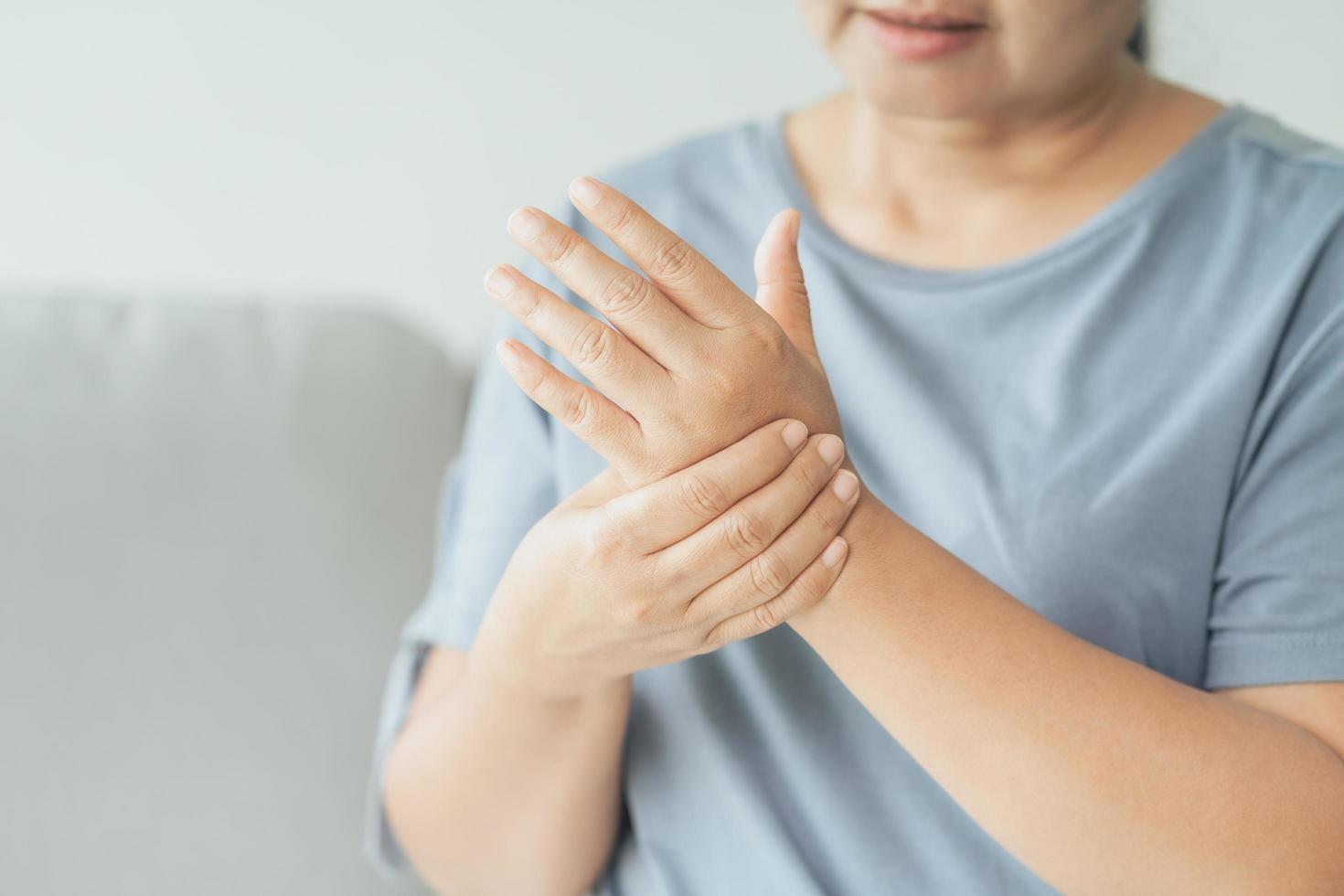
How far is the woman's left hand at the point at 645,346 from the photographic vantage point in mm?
632

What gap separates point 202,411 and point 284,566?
0.16 meters

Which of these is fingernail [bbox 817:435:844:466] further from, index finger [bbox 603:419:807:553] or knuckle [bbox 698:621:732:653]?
knuckle [bbox 698:621:732:653]

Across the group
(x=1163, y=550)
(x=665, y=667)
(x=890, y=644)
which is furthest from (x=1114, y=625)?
(x=665, y=667)

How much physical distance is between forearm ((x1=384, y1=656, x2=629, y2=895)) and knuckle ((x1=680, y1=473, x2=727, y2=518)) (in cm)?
22

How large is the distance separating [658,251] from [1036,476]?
1.03 ft

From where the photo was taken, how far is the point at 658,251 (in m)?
0.64

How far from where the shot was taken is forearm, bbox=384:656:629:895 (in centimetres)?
85

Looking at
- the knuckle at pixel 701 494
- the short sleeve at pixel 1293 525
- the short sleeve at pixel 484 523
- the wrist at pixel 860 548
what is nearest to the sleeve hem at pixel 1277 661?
the short sleeve at pixel 1293 525

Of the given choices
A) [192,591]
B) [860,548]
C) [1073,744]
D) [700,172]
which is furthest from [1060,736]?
[192,591]

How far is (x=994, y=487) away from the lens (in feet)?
2.69

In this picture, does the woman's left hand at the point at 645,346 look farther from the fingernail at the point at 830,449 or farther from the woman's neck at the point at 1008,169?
the woman's neck at the point at 1008,169

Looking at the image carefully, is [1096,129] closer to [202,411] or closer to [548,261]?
[548,261]

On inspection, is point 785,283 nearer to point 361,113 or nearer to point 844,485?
point 844,485

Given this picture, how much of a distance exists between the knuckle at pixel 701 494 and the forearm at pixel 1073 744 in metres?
0.09
